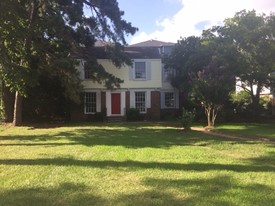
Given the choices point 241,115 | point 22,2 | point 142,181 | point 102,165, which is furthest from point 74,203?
point 241,115

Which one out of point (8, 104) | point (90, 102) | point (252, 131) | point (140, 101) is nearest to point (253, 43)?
point (252, 131)

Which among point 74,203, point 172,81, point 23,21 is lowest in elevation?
point 74,203

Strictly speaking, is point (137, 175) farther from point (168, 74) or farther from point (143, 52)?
point (168, 74)

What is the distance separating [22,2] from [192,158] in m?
17.7

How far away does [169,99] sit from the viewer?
37406mm

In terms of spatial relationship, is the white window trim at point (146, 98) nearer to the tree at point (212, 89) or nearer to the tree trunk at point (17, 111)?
the tree at point (212, 89)

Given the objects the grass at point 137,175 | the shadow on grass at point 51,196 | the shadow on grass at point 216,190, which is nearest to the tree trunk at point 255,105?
the grass at point 137,175

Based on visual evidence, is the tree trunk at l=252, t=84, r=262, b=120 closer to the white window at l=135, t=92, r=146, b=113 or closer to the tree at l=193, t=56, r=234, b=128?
the tree at l=193, t=56, r=234, b=128

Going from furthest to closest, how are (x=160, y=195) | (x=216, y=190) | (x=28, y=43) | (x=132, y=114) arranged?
(x=132, y=114) < (x=28, y=43) < (x=216, y=190) < (x=160, y=195)

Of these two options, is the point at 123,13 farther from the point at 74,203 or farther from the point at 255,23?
the point at 74,203

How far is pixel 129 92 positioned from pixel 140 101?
1239 millimetres

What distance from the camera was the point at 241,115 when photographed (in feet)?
113

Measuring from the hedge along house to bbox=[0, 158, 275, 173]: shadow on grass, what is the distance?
22.2 meters

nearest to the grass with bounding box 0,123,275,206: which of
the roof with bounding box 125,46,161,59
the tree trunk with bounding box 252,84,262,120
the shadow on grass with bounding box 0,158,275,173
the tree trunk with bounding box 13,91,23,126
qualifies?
the shadow on grass with bounding box 0,158,275,173
